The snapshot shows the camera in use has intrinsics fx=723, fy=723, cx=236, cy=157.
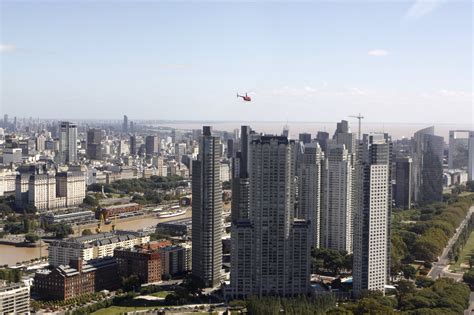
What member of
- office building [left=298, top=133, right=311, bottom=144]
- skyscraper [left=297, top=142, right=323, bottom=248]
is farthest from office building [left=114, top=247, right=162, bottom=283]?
office building [left=298, top=133, right=311, bottom=144]

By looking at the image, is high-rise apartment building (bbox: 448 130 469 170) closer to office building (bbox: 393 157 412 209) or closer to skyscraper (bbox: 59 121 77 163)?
office building (bbox: 393 157 412 209)

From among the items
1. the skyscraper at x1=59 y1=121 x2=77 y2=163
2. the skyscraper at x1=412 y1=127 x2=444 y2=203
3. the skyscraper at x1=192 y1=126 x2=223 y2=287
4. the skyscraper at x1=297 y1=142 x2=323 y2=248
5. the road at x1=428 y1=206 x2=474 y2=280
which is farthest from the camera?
the skyscraper at x1=59 y1=121 x2=77 y2=163

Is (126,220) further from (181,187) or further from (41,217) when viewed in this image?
(181,187)

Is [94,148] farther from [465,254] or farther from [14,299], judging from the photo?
[14,299]

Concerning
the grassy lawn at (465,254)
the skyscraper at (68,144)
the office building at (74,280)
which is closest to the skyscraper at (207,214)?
the office building at (74,280)

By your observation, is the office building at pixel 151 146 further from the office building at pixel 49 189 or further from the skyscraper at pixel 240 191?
the skyscraper at pixel 240 191

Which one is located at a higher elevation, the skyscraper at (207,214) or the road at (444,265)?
the skyscraper at (207,214)
